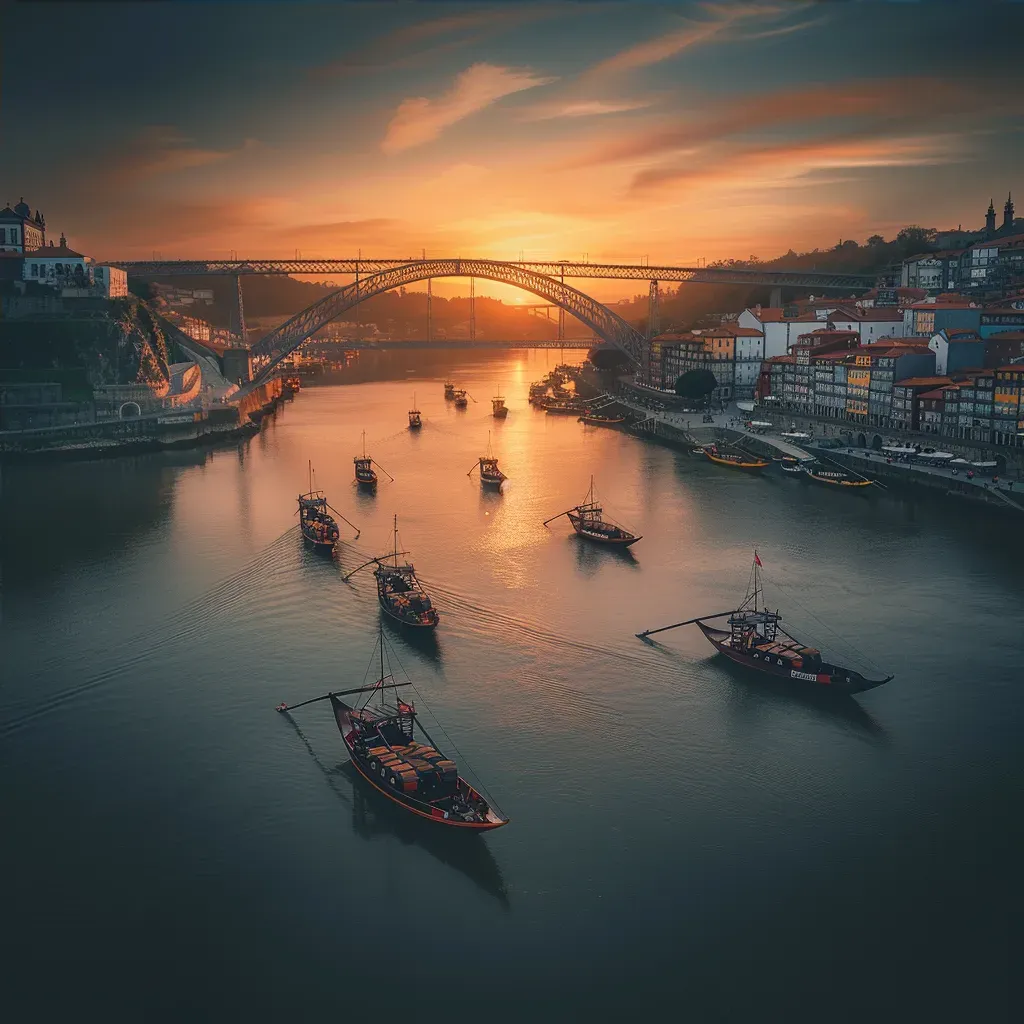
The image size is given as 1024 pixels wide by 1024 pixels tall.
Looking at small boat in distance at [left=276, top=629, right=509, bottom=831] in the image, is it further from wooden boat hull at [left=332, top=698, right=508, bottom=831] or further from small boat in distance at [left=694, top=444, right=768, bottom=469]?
small boat in distance at [left=694, top=444, right=768, bottom=469]

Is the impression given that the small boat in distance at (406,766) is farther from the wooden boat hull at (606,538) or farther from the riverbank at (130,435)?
the riverbank at (130,435)

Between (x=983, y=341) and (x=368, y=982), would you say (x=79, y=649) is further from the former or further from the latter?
(x=983, y=341)

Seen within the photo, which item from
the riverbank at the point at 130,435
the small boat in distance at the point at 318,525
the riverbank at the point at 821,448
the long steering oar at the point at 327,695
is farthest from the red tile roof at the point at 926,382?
the long steering oar at the point at 327,695

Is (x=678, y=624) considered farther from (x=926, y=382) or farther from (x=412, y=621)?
(x=926, y=382)

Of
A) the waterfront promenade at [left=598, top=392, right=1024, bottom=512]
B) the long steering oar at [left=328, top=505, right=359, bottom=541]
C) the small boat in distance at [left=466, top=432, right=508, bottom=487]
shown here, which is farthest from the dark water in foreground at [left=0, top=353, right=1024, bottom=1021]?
the small boat in distance at [left=466, top=432, right=508, bottom=487]

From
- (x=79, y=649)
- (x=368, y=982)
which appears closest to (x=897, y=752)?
(x=368, y=982)

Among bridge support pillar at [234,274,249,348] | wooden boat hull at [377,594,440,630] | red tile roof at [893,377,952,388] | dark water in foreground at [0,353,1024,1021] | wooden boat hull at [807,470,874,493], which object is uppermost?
bridge support pillar at [234,274,249,348]

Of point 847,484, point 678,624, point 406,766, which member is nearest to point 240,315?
point 847,484
